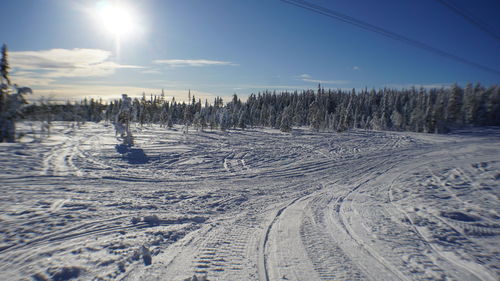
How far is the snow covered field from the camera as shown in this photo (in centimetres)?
482

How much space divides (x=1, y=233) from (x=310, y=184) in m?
12.1

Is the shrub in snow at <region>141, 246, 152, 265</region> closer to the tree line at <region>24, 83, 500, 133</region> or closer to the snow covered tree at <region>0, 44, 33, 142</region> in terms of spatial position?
the snow covered tree at <region>0, 44, 33, 142</region>

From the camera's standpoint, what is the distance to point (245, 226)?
7.14 meters

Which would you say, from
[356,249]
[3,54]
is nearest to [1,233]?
[356,249]

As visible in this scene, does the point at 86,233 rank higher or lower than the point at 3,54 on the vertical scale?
lower

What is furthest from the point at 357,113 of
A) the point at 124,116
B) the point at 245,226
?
the point at 245,226

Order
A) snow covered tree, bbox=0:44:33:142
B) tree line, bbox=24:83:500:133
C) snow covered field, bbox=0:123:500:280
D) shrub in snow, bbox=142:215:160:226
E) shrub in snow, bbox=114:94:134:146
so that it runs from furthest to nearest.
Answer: tree line, bbox=24:83:500:133
shrub in snow, bbox=114:94:134:146
snow covered tree, bbox=0:44:33:142
shrub in snow, bbox=142:215:160:226
snow covered field, bbox=0:123:500:280

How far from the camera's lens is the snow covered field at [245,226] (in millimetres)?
4820

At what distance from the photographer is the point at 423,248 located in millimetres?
5859

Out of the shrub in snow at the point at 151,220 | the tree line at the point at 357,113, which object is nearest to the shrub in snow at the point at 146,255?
the shrub in snow at the point at 151,220

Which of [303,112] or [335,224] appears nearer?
[335,224]

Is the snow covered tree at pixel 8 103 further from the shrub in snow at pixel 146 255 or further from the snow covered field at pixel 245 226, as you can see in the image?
the shrub in snow at pixel 146 255

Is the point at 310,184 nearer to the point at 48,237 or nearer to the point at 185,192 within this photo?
the point at 185,192

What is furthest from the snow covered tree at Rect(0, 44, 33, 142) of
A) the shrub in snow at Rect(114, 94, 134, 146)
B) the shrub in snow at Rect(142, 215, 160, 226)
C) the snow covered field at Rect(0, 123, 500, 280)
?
the shrub in snow at Rect(142, 215, 160, 226)
